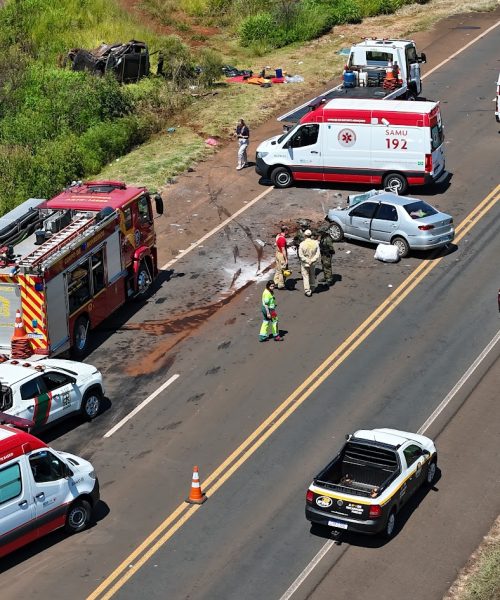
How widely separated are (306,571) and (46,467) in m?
4.77

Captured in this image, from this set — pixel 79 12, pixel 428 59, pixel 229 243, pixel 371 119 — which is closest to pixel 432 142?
pixel 371 119

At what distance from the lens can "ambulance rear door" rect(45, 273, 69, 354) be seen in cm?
2759

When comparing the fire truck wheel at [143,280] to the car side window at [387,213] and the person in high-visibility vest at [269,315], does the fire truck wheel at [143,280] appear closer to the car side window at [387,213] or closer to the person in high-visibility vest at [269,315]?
the person in high-visibility vest at [269,315]

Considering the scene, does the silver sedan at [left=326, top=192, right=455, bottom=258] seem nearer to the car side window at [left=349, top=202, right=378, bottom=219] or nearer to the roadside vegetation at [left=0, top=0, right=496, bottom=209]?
the car side window at [left=349, top=202, right=378, bottom=219]

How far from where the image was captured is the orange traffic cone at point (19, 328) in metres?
27.4

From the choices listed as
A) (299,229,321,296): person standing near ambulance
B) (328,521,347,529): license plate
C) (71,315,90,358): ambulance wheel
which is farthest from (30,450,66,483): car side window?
(299,229,321,296): person standing near ambulance

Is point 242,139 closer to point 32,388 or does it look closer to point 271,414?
point 271,414

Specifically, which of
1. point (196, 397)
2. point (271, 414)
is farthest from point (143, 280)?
point (271, 414)

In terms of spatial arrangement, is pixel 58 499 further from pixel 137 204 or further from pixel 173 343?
pixel 137 204

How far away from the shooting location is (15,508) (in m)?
20.4

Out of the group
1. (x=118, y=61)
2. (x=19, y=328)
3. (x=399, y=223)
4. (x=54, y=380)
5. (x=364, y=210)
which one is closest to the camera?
(x=54, y=380)

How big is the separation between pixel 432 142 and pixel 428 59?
15367 mm

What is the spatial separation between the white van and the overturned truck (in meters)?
28.9

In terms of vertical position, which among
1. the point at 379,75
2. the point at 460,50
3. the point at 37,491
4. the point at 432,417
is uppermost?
the point at 379,75
